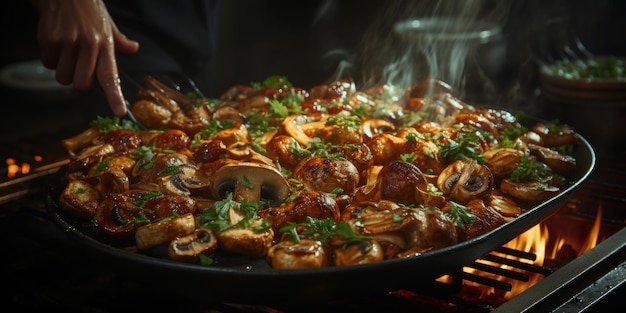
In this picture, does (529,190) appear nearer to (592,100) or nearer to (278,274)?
(278,274)

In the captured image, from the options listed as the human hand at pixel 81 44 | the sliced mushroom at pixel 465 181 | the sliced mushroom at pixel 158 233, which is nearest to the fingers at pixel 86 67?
the human hand at pixel 81 44

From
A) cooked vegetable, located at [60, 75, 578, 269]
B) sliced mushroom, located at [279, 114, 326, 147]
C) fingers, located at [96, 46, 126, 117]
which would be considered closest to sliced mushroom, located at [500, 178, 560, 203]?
cooked vegetable, located at [60, 75, 578, 269]

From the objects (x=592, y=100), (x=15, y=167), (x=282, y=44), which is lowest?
(x=282, y=44)

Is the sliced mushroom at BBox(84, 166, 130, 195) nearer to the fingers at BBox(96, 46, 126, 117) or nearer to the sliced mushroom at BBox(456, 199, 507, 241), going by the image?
the fingers at BBox(96, 46, 126, 117)

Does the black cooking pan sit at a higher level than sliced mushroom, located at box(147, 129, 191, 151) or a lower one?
higher

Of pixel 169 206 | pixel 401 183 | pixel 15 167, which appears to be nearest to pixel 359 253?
pixel 401 183

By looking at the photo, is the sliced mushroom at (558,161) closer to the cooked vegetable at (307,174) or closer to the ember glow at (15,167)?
the cooked vegetable at (307,174)

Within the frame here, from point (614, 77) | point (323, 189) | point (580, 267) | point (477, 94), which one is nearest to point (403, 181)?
point (323, 189)
